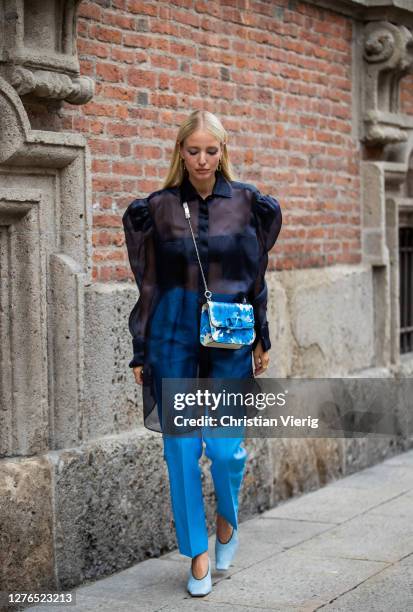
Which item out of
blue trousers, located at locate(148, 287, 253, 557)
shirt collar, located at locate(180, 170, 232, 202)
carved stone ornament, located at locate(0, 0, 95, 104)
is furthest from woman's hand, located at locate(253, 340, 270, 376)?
carved stone ornament, located at locate(0, 0, 95, 104)

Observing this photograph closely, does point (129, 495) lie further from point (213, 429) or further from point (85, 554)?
point (213, 429)

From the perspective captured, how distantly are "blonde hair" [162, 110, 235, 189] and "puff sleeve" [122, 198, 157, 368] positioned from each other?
0.50 ft

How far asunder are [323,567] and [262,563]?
0.90 ft

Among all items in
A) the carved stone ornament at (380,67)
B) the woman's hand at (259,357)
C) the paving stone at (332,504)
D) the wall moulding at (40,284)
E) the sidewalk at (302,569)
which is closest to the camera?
the sidewalk at (302,569)

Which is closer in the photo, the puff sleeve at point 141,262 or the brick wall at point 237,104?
the puff sleeve at point 141,262

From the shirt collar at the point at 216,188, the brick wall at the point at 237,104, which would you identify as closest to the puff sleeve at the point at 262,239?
→ the shirt collar at the point at 216,188

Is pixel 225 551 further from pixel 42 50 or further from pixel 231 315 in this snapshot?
pixel 42 50

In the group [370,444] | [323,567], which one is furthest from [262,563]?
[370,444]

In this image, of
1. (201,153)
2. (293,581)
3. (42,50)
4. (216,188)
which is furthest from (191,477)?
(42,50)

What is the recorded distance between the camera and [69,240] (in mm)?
5426

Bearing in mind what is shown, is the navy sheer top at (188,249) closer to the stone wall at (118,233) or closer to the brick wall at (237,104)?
the stone wall at (118,233)

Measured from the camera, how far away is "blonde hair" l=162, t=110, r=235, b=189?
4934 mm

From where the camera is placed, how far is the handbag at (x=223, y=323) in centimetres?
493

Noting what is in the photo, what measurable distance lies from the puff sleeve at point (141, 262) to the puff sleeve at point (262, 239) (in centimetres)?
42
